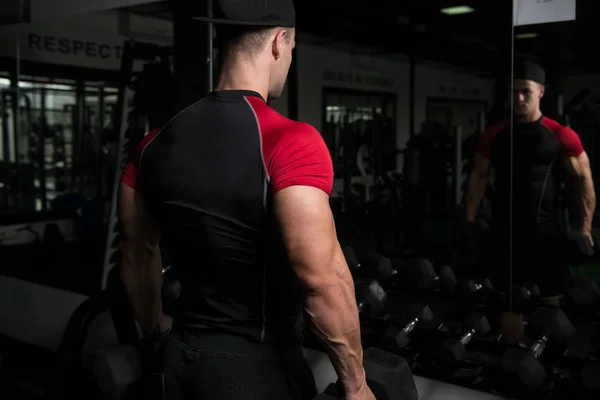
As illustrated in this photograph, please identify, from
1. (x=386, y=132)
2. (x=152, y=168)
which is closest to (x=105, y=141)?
(x=386, y=132)

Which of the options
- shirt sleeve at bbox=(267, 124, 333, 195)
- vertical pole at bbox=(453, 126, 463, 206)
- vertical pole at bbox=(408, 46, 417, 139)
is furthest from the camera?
vertical pole at bbox=(408, 46, 417, 139)

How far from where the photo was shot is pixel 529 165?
183 cm

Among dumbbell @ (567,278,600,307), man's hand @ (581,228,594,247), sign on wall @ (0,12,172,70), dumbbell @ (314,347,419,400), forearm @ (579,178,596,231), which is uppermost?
sign on wall @ (0,12,172,70)

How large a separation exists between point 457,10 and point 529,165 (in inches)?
21.2

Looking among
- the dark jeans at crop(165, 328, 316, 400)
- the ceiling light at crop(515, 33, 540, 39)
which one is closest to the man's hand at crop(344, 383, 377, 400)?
the dark jeans at crop(165, 328, 316, 400)

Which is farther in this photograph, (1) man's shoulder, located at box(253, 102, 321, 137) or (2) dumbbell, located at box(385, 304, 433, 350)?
(2) dumbbell, located at box(385, 304, 433, 350)

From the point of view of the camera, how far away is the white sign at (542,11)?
1667 mm

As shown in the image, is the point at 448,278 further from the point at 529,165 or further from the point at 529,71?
the point at 529,71

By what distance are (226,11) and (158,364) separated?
2.90 ft

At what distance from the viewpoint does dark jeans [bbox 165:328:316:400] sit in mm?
Result: 1096

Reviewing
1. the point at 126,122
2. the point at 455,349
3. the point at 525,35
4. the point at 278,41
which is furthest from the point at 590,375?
the point at 126,122

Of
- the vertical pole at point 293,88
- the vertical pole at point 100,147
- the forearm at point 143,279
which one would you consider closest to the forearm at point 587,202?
the vertical pole at point 293,88

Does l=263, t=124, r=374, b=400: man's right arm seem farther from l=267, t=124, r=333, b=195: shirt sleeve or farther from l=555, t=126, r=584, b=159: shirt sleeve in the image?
l=555, t=126, r=584, b=159: shirt sleeve

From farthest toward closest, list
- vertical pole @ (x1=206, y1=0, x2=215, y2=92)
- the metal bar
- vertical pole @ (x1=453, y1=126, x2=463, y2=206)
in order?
the metal bar → vertical pole @ (x1=206, y1=0, x2=215, y2=92) → vertical pole @ (x1=453, y1=126, x2=463, y2=206)
